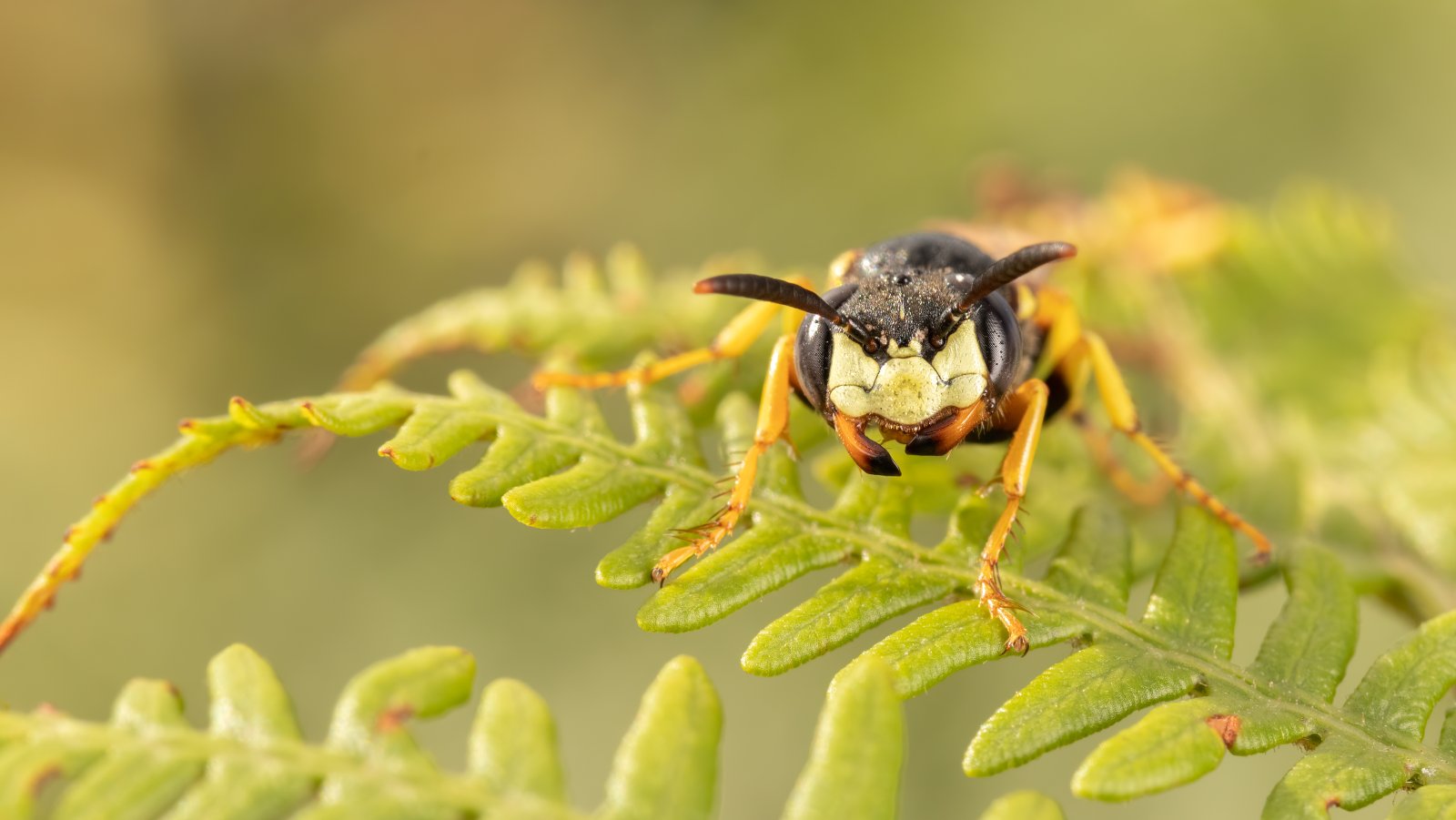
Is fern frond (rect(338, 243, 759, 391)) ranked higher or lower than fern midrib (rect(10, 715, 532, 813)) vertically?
higher

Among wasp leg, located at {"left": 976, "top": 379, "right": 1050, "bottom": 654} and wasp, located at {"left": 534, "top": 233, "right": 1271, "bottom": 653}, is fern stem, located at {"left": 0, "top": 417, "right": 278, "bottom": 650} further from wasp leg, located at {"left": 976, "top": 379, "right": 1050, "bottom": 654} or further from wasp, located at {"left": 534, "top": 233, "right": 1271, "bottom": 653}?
wasp leg, located at {"left": 976, "top": 379, "right": 1050, "bottom": 654}

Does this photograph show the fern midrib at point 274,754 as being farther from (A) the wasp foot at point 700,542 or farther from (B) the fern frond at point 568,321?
(B) the fern frond at point 568,321

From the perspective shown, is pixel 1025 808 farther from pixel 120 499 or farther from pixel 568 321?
pixel 568 321

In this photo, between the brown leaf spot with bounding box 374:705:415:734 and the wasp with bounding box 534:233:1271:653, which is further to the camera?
the wasp with bounding box 534:233:1271:653

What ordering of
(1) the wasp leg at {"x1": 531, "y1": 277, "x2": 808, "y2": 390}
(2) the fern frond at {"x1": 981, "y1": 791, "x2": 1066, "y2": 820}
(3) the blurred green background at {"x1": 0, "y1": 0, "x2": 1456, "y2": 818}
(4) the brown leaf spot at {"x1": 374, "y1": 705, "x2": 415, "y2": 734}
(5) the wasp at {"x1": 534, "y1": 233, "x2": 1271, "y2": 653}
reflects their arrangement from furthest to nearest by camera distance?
1. (3) the blurred green background at {"x1": 0, "y1": 0, "x2": 1456, "y2": 818}
2. (1) the wasp leg at {"x1": 531, "y1": 277, "x2": 808, "y2": 390}
3. (5) the wasp at {"x1": 534, "y1": 233, "x2": 1271, "y2": 653}
4. (4) the brown leaf spot at {"x1": 374, "y1": 705, "x2": 415, "y2": 734}
5. (2) the fern frond at {"x1": 981, "y1": 791, "x2": 1066, "y2": 820}

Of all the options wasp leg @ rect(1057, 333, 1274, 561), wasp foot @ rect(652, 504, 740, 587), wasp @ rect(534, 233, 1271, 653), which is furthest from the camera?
wasp leg @ rect(1057, 333, 1274, 561)

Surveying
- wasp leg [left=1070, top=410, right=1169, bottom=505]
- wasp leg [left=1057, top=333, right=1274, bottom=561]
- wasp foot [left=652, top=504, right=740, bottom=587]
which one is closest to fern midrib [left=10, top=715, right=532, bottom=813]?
wasp foot [left=652, top=504, right=740, bottom=587]

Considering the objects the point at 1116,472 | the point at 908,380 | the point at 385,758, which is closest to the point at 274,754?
the point at 385,758
